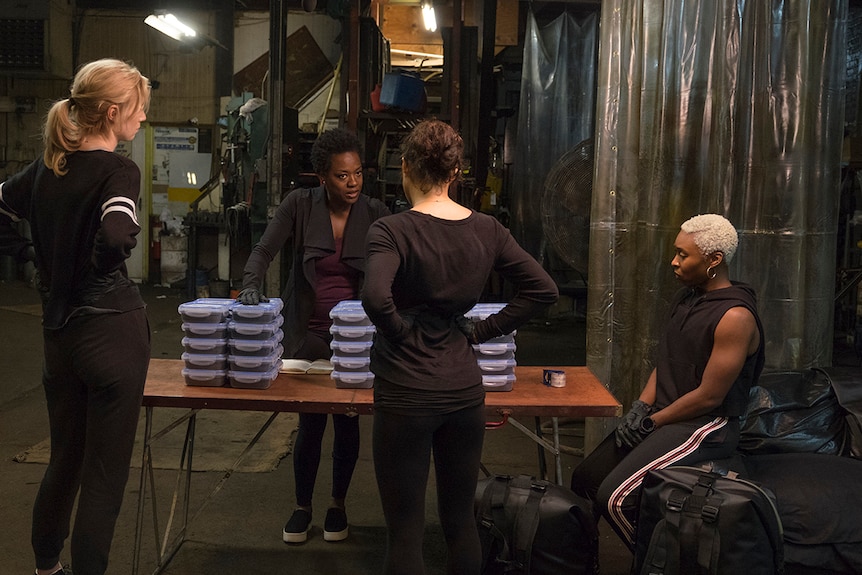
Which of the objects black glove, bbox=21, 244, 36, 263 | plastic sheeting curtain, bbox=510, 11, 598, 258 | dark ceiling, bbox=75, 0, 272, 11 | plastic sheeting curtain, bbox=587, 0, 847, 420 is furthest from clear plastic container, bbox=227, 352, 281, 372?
dark ceiling, bbox=75, 0, 272, 11

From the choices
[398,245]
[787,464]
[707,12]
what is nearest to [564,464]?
[787,464]

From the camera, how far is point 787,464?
321 centimetres

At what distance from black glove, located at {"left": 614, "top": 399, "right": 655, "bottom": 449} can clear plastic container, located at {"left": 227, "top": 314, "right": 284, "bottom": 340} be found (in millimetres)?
1433

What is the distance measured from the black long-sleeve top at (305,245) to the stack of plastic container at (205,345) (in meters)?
0.31

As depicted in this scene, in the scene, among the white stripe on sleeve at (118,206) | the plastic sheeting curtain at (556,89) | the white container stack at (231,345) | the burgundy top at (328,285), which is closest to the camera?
the white stripe on sleeve at (118,206)

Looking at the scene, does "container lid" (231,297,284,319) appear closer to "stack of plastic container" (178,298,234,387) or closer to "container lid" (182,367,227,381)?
"stack of plastic container" (178,298,234,387)

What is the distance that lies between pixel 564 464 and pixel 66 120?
3.44 m

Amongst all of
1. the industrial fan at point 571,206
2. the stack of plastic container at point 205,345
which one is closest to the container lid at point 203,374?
the stack of plastic container at point 205,345

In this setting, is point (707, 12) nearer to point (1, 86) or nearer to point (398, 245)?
point (398, 245)

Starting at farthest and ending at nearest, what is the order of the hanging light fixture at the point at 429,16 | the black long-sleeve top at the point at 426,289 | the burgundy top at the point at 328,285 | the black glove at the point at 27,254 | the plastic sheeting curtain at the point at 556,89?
the hanging light fixture at the point at 429,16 → the plastic sheeting curtain at the point at 556,89 → the burgundy top at the point at 328,285 → the black glove at the point at 27,254 → the black long-sleeve top at the point at 426,289

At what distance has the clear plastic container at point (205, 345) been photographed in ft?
10.9

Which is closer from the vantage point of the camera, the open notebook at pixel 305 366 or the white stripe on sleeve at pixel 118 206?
the white stripe on sleeve at pixel 118 206

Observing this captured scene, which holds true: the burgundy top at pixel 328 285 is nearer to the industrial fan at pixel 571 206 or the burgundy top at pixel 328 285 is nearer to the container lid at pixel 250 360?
the container lid at pixel 250 360

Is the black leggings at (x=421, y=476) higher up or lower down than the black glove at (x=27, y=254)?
lower down
